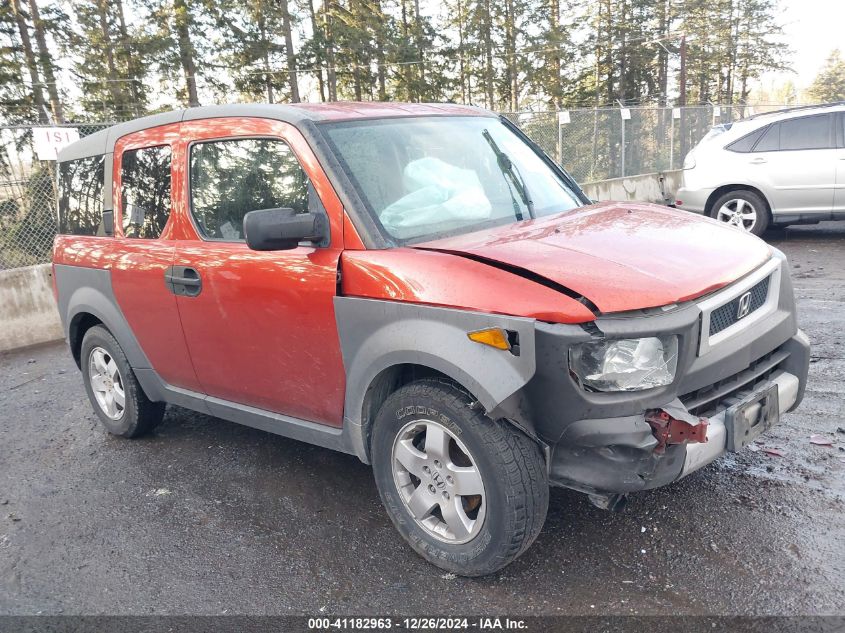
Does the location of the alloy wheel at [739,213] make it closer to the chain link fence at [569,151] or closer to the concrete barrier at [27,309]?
the chain link fence at [569,151]

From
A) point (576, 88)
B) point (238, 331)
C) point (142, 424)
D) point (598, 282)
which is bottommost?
point (142, 424)

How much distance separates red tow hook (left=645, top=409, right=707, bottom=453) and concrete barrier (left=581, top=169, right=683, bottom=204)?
13686mm

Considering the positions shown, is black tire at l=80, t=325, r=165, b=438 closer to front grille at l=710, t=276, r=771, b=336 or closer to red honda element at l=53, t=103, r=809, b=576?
red honda element at l=53, t=103, r=809, b=576

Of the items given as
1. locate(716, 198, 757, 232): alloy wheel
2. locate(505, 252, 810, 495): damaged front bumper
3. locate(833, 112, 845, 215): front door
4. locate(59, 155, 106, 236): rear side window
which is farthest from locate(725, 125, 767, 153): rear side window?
locate(59, 155, 106, 236): rear side window

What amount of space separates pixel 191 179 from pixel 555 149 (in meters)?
13.2

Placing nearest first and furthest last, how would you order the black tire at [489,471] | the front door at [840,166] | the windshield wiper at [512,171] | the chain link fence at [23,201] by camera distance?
the black tire at [489,471] → the windshield wiper at [512,171] → the chain link fence at [23,201] → the front door at [840,166]

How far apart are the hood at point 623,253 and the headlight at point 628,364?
5.4 inches

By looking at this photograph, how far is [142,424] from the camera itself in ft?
15.5

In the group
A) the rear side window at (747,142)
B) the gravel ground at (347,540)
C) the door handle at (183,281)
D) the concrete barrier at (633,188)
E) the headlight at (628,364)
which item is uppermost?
the rear side window at (747,142)

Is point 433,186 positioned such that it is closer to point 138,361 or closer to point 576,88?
point 138,361

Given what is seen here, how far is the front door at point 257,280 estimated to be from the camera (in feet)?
10.5

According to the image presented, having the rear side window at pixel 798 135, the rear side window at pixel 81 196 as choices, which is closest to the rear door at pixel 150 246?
the rear side window at pixel 81 196

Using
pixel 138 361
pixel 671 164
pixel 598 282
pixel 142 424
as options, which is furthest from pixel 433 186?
pixel 671 164

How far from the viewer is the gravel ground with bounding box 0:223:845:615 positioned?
279cm
